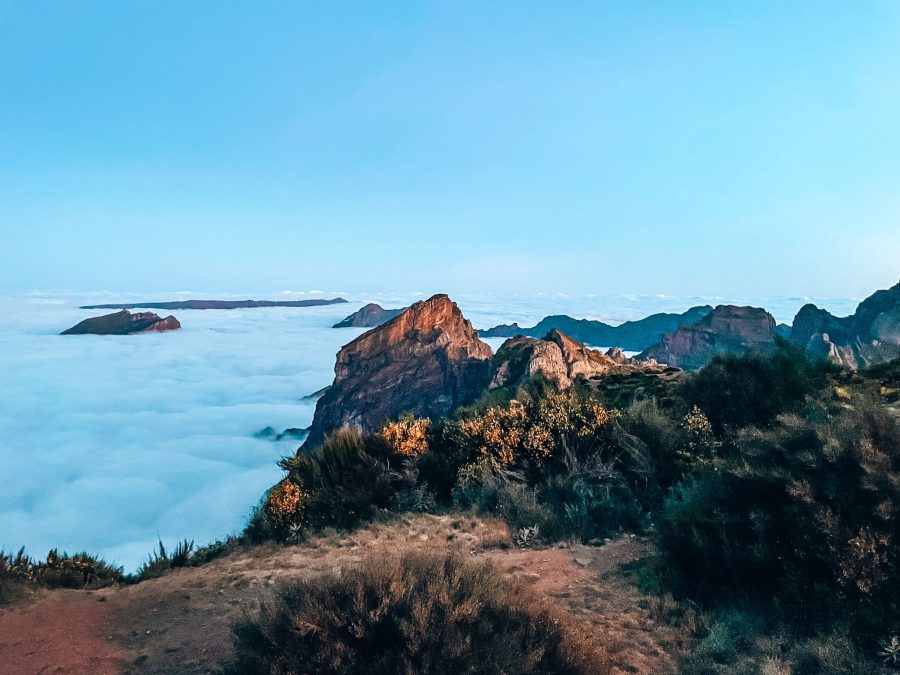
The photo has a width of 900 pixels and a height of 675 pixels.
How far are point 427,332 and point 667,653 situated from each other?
5332 cm

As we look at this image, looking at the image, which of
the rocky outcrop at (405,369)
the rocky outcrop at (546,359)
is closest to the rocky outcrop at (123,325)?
the rocky outcrop at (405,369)

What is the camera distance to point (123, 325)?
86812mm

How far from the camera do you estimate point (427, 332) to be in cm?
5834

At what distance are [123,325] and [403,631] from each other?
96.9 meters

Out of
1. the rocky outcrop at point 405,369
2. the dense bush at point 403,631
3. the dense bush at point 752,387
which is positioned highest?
the dense bush at point 752,387

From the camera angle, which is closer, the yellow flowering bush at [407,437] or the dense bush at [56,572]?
the dense bush at [56,572]

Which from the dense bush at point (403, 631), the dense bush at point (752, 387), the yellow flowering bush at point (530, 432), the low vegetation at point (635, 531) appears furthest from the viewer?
the yellow flowering bush at point (530, 432)

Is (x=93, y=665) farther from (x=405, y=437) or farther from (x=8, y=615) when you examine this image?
(x=405, y=437)

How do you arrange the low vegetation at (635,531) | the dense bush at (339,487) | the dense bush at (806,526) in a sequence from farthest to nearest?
the dense bush at (339,487) → the dense bush at (806,526) → the low vegetation at (635,531)

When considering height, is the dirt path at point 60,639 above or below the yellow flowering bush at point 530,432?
below

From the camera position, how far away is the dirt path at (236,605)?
18.5ft

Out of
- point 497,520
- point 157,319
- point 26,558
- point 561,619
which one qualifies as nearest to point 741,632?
point 561,619

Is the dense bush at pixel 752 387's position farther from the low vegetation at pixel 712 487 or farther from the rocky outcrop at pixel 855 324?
the rocky outcrop at pixel 855 324

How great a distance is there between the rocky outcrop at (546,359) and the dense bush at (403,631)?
23.2 m
